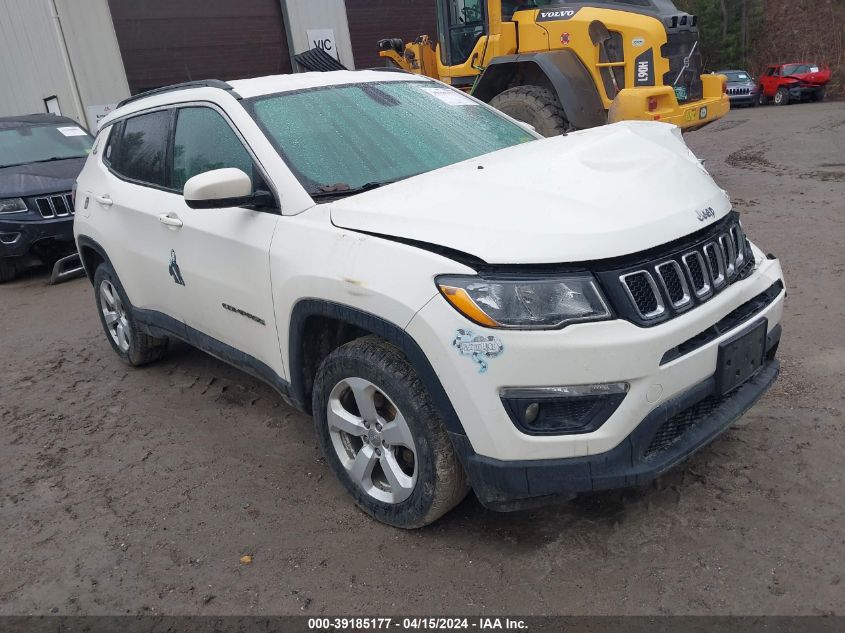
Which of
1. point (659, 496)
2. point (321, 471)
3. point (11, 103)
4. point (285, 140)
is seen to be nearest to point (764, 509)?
point (659, 496)

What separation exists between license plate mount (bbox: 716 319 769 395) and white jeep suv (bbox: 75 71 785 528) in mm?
10

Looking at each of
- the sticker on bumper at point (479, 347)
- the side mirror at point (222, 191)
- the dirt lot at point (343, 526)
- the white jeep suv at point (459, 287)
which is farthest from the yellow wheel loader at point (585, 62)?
the sticker on bumper at point (479, 347)

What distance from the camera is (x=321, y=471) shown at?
10.8 ft

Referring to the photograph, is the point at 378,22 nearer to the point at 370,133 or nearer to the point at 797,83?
the point at 797,83

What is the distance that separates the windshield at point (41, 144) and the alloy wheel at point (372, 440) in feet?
23.3

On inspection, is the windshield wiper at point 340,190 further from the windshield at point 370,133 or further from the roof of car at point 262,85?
the roof of car at point 262,85

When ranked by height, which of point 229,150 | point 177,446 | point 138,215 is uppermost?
point 229,150

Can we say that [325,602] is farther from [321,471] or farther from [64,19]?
[64,19]

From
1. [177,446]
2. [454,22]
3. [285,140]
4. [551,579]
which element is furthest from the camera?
[454,22]

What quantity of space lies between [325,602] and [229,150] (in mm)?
2055

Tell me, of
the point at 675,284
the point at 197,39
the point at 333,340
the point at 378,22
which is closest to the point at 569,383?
the point at 675,284

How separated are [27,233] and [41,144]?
1765 mm

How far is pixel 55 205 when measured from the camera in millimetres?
7590

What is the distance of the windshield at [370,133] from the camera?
3002mm
